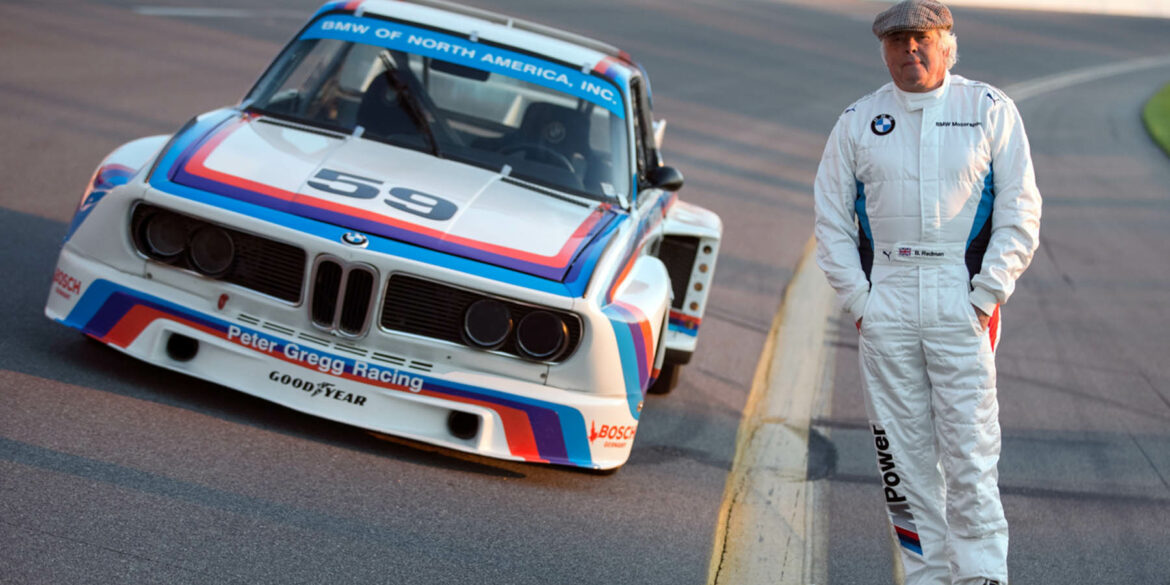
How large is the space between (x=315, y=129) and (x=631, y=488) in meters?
2.17

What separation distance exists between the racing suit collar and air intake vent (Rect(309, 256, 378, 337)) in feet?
6.44

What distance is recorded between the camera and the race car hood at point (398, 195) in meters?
4.89

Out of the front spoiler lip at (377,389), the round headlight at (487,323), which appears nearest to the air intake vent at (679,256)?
the front spoiler lip at (377,389)

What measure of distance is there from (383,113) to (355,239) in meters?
1.42

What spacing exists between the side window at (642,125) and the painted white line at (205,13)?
11.9m

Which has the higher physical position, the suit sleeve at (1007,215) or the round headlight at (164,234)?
the suit sleeve at (1007,215)

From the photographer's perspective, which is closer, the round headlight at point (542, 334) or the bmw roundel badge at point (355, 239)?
the bmw roundel badge at point (355, 239)

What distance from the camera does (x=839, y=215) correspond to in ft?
13.6

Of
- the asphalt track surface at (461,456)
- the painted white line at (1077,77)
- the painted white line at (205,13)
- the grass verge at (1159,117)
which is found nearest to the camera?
the asphalt track surface at (461,456)

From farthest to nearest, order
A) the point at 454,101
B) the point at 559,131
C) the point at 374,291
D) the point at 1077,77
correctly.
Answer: the point at 1077,77 < the point at 454,101 < the point at 559,131 < the point at 374,291

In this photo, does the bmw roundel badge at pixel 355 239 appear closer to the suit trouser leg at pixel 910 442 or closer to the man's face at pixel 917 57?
the suit trouser leg at pixel 910 442

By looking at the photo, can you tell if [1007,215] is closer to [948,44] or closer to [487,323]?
[948,44]

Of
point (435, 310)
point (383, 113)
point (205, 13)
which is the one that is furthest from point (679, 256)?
point (205, 13)

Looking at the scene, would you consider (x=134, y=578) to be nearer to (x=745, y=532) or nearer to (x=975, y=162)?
(x=745, y=532)
